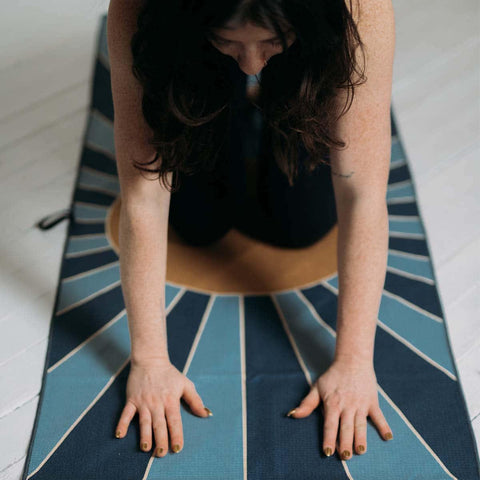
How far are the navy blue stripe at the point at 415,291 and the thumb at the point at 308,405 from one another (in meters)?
0.38

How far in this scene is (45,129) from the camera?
192 centimetres

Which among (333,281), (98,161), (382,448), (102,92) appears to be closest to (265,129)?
(333,281)

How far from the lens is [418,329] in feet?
4.48

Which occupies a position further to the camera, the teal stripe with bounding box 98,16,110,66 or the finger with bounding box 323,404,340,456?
the teal stripe with bounding box 98,16,110,66

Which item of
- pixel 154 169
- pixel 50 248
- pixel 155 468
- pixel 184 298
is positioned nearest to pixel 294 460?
pixel 155 468

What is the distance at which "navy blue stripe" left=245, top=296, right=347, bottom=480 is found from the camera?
3.67ft

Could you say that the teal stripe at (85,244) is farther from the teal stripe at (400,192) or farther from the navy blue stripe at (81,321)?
the teal stripe at (400,192)

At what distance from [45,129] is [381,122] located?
123 centimetres

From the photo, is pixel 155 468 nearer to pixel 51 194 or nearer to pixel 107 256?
pixel 107 256

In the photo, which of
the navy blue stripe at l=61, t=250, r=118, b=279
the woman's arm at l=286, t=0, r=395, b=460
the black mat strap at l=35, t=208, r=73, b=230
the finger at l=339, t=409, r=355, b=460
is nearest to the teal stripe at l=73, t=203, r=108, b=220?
the black mat strap at l=35, t=208, r=73, b=230

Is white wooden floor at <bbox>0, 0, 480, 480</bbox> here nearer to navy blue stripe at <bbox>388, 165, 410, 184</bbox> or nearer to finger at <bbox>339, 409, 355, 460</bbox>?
navy blue stripe at <bbox>388, 165, 410, 184</bbox>

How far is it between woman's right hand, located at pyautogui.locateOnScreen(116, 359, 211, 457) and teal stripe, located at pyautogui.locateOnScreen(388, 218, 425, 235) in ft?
2.35

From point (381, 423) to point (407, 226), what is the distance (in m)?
0.62

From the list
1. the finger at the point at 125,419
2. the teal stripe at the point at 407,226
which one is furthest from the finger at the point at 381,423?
the teal stripe at the point at 407,226
